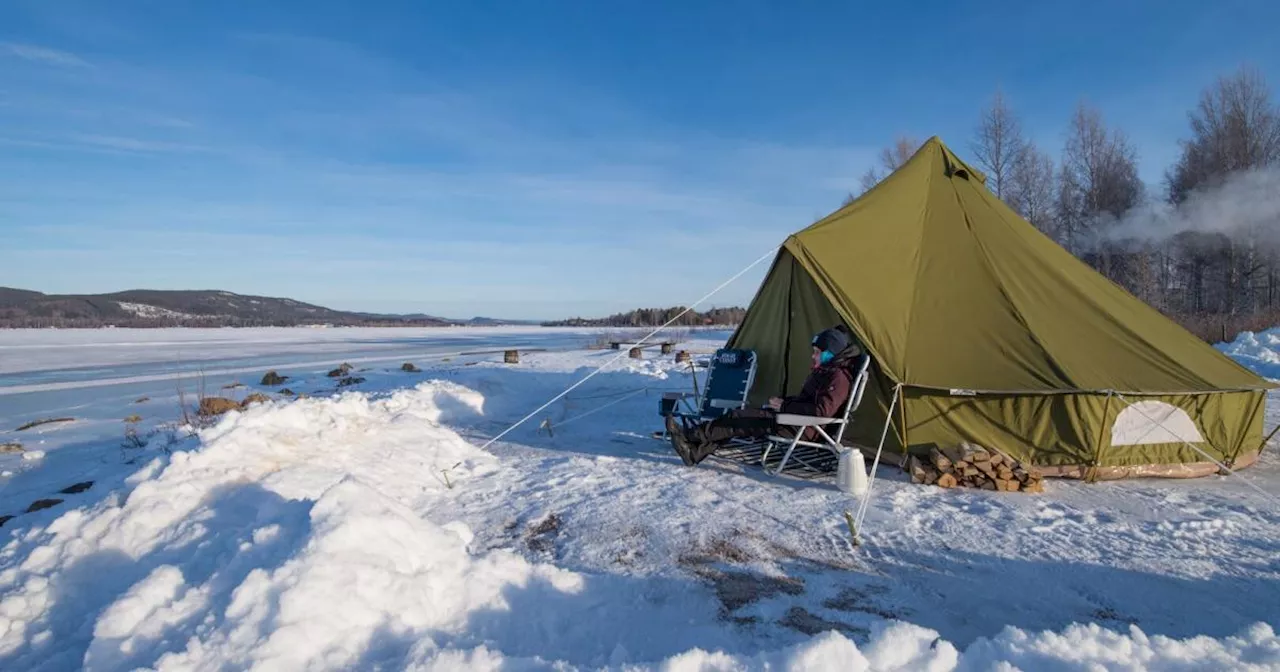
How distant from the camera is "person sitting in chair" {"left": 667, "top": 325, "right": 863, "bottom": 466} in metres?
6.07

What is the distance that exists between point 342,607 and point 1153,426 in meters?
6.52

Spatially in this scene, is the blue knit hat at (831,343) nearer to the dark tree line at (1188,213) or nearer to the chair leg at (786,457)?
the chair leg at (786,457)

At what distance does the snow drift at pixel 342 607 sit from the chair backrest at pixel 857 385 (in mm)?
2872

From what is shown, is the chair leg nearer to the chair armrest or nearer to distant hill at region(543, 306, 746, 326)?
the chair armrest

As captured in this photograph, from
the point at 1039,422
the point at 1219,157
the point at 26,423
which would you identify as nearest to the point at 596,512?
the point at 1039,422

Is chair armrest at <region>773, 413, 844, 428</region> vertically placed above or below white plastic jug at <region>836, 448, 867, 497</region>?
above

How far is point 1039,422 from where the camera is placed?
583 centimetres

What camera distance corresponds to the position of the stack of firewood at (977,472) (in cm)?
553

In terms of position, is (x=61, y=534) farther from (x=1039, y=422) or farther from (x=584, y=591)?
(x=1039, y=422)

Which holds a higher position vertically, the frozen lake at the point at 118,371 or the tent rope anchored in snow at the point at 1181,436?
the tent rope anchored in snow at the point at 1181,436

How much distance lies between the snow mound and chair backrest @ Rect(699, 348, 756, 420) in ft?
34.5

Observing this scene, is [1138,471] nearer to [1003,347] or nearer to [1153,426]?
[1153,426]

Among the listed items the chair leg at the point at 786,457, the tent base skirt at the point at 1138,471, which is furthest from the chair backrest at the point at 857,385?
the tent base skirt at the point at 1138,471

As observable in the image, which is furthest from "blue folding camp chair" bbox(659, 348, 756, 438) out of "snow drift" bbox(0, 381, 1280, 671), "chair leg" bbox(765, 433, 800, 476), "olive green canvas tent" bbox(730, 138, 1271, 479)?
"snow drift" bbox(0, 381, 1280, 671)
